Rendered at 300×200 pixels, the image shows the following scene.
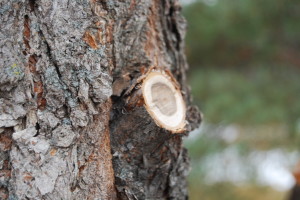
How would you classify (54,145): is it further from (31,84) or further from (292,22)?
(292,22)

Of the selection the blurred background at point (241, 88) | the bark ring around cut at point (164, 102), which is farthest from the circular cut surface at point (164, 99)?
the blurred background at point (241, 88)

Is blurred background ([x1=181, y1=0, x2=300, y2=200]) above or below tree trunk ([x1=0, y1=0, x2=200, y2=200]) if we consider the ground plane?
above

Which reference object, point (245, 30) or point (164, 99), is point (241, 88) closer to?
point (245, 30)

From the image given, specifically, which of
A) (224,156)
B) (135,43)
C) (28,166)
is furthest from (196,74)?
(28,166)

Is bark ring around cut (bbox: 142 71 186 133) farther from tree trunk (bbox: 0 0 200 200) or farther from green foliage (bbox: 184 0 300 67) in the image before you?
green foliage (bbox: 184 0 300 67)

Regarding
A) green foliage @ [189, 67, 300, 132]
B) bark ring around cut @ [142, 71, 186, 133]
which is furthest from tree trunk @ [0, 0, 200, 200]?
green foliage @ [189, 67, 300, 132]
